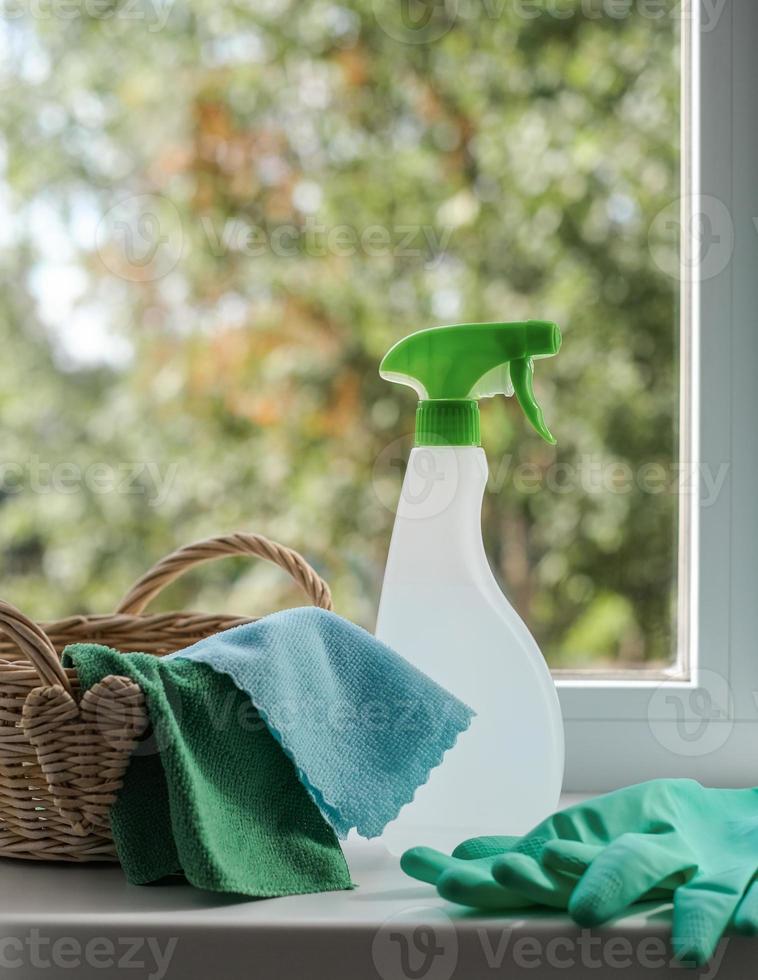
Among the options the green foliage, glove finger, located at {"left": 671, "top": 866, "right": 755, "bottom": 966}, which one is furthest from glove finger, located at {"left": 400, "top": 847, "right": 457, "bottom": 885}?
the green foliage

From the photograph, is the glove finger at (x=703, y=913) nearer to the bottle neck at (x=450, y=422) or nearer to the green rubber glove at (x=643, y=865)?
the green rubber glove at (x=643, y=865)

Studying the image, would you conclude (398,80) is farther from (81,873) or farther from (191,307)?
(81,873)

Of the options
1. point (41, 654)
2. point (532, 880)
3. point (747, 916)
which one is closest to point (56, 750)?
point (41, 654)

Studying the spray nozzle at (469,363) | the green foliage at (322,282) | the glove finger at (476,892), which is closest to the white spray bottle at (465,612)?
the spray nozzle at (469,363)

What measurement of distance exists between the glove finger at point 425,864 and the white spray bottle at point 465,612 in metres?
0.07

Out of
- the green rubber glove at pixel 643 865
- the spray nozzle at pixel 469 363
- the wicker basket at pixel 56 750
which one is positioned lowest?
the green rubber glove at pixel 643 865

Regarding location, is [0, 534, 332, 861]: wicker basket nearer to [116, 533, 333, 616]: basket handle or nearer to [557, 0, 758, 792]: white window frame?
[116, 533, 333, 616]: basket handle

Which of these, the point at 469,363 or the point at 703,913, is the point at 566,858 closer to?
the point at 703,913

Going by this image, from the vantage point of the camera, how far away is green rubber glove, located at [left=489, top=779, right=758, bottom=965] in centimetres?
51

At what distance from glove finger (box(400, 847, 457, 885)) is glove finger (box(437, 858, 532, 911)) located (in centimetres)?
3

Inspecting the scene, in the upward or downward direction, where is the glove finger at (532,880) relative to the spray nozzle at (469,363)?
downward

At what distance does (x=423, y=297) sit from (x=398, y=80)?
0.23 metres

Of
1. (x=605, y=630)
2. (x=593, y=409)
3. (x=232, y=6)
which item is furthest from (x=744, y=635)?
(x=232, y=6)

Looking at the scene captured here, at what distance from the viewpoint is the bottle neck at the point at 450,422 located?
2.24 ft
